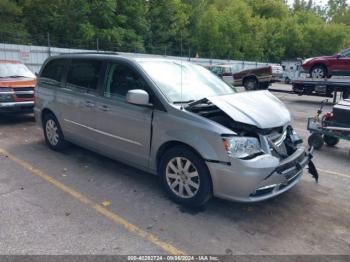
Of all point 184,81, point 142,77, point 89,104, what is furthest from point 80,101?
point 184,81

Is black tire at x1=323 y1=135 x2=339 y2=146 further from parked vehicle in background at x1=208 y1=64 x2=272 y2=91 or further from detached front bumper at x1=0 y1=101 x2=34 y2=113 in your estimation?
parked vehicle in background at x1=208 y1=64 x2=272 y2=91

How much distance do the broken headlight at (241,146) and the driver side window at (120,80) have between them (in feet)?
4.88

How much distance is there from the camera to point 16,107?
8.13 m

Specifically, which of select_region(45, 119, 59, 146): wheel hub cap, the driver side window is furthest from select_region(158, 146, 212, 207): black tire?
select_region(45, 119, 59, 146): wheel hub cap

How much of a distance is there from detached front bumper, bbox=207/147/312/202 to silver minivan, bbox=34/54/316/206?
11mm

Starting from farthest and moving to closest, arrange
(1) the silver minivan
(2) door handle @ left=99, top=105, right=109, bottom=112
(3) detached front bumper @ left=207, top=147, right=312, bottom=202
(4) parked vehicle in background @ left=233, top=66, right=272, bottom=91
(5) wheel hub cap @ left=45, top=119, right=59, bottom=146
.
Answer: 1. (4) parked vehicle in background @ left=233, top=66, right=272, bottom=91
2. (5) wheel hub cap @ left=45, top=119, right=59, bottom=146
3. (2) door handle @ left=99, top=105, right=109, bottom=112
4. (1) the silver minivan
5. (3) detached front bumper @ left=207, top=147, right=312, bottom=202

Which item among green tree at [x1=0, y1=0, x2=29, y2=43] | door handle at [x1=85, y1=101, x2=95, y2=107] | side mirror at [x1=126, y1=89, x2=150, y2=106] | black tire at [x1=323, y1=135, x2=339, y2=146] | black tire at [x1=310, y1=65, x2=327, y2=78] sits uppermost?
green tree at [x1=0, y1=0, x2=29, y2=43]

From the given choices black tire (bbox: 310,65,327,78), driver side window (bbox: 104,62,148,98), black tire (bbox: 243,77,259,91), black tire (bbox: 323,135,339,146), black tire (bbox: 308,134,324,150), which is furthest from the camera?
black tire (bbox: 243,77,259,91)

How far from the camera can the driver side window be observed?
4.44 m

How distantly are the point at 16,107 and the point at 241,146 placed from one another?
659 centimetres

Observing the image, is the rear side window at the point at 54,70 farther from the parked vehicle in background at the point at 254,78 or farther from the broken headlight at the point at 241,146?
the parked vehicle in background at the point at 254,78

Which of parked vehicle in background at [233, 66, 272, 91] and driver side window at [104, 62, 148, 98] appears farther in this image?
parked vehicle in background at [233, 66, 272, 91]

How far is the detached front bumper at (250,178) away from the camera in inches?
137

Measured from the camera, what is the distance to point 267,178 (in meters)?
3.58
